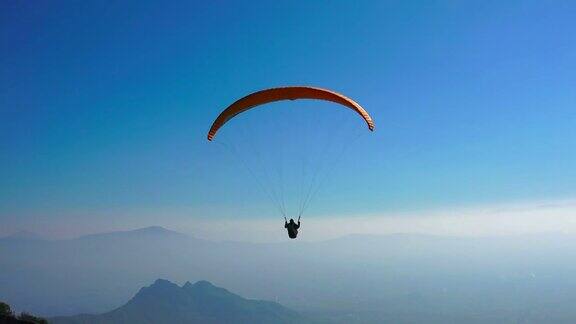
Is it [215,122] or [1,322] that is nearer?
[215,122]

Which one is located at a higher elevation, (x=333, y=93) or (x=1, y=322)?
(x=333, y=93)

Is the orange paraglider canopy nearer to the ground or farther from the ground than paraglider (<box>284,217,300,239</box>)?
farther from the ground

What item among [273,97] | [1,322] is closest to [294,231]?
[273,97]

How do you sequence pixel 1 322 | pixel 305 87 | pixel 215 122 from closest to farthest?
pixel 305 87 < pixel 215 122 < pixel 1 322

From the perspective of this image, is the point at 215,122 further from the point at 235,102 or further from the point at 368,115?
the point at 368,115

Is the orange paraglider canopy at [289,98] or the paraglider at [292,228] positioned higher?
the orange paraglider canopy at [289,98]

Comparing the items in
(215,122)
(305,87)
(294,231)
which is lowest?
(294,231)

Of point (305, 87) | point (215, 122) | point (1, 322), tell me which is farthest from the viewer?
point (1, 322)

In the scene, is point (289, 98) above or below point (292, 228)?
above
